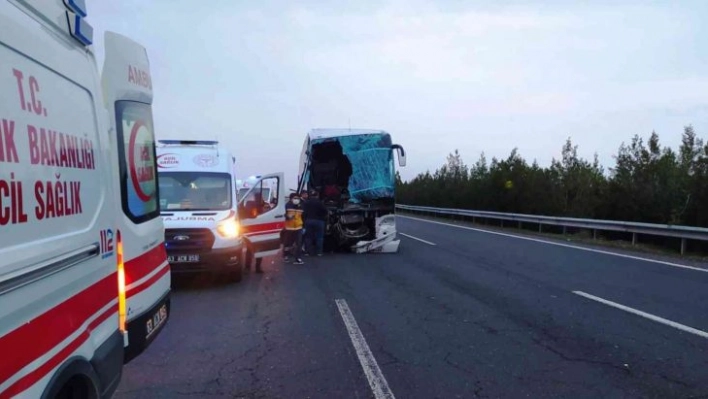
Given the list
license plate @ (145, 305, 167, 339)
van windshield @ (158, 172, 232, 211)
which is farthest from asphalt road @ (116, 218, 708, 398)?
van windshield @ (158, 172, 232, 211)

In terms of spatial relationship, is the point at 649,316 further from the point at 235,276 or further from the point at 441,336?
the point at 235,276

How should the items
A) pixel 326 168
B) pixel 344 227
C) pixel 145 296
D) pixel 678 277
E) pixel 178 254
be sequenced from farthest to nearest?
pixel 326 168 → pixel 344 227 → pixel 678 277 → pixel 178 254 → pixel 145 296

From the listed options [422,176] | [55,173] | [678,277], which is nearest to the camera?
[55,173]

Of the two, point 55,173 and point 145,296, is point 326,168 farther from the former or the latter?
point 55,173

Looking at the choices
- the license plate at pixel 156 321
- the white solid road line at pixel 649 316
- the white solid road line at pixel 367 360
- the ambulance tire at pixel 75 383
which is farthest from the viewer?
the white solid road line at pixel 649 316

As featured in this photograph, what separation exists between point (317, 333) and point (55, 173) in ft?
14.6

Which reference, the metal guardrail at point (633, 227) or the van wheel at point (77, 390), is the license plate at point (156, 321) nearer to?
the van wheel at point (77, 390)

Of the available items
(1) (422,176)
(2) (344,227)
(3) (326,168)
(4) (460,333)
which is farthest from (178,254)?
(1) (422,176)

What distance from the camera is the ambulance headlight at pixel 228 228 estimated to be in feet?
32.3

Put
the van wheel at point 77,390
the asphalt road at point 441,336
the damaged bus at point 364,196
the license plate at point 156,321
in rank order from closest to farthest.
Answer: the van wheel at point 77,390, the license plate at point 156,321, the asphalt road at point 441,336, the damaged bus at point 364,196

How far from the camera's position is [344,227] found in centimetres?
1577

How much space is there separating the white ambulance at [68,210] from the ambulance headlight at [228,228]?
542cm

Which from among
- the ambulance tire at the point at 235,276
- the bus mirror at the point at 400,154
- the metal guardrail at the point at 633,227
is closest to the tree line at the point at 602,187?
the metal guardrail at the point at 633,227

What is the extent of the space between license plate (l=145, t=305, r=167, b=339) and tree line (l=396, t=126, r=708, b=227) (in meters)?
18.6
